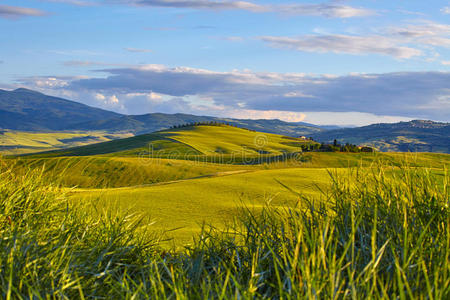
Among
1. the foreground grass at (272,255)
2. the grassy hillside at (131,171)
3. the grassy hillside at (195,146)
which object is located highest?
the foreground grass at (272,255)

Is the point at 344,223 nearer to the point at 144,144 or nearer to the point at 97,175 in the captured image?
the point at 97,175

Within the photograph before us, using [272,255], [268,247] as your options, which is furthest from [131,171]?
[268,247]

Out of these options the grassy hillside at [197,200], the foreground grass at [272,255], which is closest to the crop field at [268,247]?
the foreground grass at [272,255]

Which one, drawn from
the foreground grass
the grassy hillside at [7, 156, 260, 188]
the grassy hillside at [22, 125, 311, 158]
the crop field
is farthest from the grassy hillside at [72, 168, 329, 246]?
the grassy hillside at [22, 125, 311, 158]

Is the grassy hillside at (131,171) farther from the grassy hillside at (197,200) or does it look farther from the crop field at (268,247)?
the crop field at (268,247)

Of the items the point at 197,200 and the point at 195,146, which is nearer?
the point at 197,200

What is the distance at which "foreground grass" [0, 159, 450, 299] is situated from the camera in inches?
164

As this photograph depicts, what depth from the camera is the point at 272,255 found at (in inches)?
216

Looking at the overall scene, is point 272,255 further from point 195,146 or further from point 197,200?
point 195,146

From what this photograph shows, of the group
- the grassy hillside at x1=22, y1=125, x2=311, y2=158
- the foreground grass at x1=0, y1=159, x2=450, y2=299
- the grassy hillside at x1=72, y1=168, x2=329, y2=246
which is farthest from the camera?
the grassy hillside at x1=22, y1=125, x2=311, y2=158

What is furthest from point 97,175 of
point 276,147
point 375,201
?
point 276,147

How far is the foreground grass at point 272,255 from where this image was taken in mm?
4176

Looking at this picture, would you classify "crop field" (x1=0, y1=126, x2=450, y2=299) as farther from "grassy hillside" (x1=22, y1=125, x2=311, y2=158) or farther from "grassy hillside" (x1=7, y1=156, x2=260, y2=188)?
"grassy hillside" (x1=22, y1=125, x2=311, y2=158)

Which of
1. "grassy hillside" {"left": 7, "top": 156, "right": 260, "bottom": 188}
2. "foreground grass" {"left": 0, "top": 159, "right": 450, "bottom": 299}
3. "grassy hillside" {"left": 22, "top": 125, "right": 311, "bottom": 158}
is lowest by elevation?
"grassy hillside" {"left": 7, "top": 156, "right": 260, "bottom": 188}
